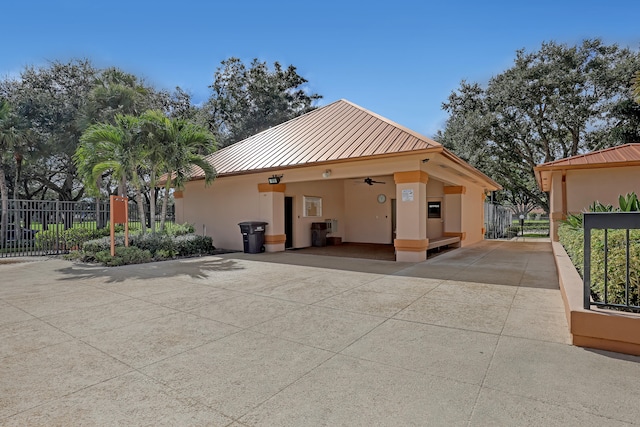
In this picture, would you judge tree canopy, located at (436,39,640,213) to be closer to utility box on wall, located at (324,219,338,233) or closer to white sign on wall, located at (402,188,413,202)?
utility box on wall, located at (324,219,338,233)

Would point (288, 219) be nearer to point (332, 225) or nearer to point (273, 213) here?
point (273, 213)

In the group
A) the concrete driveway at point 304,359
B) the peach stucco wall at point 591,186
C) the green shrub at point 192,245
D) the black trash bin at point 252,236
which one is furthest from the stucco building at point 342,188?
the concrete driveway at point 304,359

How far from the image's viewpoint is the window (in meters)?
14.2

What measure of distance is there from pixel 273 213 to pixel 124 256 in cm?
494

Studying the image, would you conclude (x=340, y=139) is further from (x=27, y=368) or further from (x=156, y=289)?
(x=27, y=368)

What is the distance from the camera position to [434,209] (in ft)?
50.1

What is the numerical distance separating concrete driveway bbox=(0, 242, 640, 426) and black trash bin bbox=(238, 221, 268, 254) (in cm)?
547

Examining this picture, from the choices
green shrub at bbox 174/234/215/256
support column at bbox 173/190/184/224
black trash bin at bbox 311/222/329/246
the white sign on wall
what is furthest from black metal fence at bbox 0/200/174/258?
the white sign on wall

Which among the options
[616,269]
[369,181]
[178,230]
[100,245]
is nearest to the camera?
[616,269]

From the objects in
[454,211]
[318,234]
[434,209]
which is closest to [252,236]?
[318,234]

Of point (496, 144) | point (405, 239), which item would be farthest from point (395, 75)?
point (496, 144)

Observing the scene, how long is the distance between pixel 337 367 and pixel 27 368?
3.02m

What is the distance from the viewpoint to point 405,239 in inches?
389

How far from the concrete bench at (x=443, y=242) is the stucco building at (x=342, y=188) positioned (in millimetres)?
98
